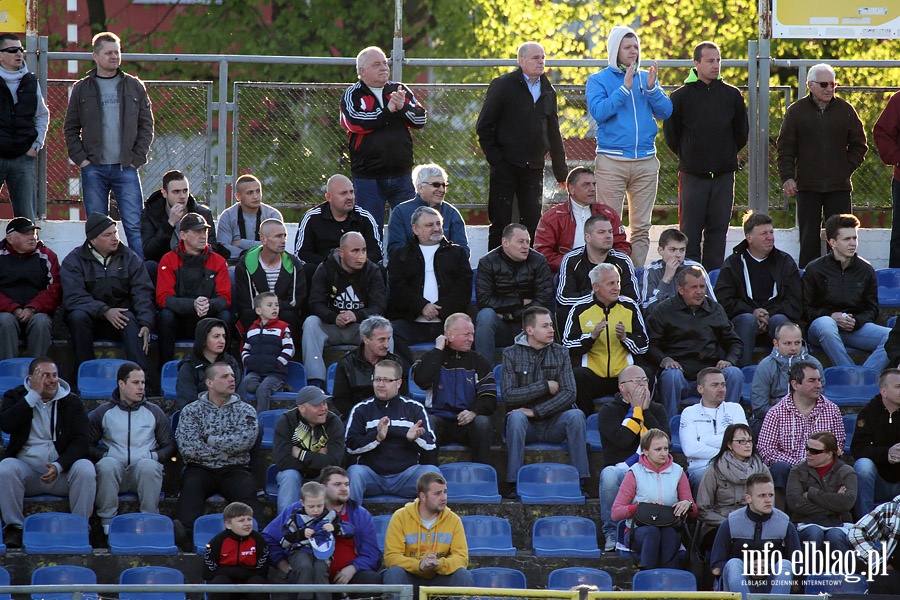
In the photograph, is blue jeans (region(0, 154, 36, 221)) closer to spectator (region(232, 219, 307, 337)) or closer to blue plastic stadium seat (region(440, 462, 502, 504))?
spectator (region(232, 219, 307, 337))

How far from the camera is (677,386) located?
33.9ft

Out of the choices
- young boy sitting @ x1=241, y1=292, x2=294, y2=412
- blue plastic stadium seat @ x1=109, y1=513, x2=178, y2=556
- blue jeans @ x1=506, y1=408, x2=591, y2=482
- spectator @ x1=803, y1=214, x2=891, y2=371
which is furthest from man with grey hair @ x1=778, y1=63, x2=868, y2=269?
blue plastic stadium seat @ x1=109, y1=513, x2=178, y2=556

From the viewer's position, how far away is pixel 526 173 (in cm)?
1209

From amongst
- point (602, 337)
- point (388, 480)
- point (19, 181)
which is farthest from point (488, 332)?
point (19, 181)

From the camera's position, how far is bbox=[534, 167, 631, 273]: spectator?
11.8 m

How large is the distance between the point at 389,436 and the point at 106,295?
257 cm

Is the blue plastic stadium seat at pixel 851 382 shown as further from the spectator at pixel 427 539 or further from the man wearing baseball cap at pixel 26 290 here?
the man wearing baseball cap at pixel 26 290

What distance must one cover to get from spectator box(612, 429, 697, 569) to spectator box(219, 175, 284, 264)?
396 cm

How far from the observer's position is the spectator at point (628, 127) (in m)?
12.1

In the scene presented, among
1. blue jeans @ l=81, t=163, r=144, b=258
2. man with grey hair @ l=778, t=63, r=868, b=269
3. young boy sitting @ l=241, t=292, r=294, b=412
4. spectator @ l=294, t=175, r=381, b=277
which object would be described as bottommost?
young boy sitting @ l=241, t=292, r=294, b=412

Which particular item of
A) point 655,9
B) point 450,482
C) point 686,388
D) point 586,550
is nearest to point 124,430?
point 450,482

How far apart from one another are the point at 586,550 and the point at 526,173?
12.8 feet

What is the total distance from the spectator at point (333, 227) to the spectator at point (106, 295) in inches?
53.2

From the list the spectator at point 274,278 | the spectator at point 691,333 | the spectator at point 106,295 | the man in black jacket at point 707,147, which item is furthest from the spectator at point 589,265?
the spectator at point 106,295
